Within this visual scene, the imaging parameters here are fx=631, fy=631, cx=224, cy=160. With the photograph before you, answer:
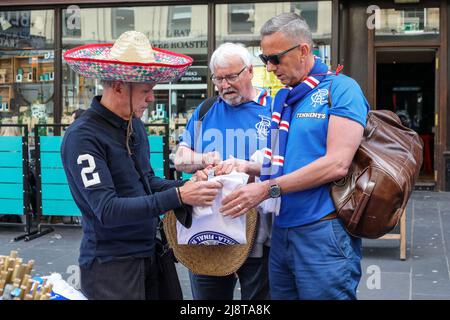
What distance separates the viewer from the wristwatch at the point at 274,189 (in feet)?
9.07

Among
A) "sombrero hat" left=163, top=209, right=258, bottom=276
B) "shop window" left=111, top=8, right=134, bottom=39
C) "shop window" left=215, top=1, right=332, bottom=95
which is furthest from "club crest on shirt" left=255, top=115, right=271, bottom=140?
"shop window" left=111, top=8, right=134, bottom=39

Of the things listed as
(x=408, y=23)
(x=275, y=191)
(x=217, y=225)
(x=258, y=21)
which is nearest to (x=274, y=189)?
(x=275, y=191)

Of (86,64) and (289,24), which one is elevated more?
(289,24)

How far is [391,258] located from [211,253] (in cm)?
393

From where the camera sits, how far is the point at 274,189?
9.09ft

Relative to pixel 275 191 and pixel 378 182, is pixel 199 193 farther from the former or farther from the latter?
pixel 378 182

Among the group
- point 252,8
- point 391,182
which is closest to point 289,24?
point 391,182

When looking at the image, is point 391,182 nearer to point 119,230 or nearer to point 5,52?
point 119,230

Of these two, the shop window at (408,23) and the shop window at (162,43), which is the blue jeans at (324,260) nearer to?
the shop window at (162,43)

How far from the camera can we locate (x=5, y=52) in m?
11.8

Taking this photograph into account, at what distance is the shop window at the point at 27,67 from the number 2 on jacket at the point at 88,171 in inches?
359

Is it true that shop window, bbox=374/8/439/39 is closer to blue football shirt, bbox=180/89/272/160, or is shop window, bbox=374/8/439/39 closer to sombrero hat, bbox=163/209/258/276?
blue football shirt, bbox=180/89/272/160

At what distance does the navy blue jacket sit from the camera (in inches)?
105
